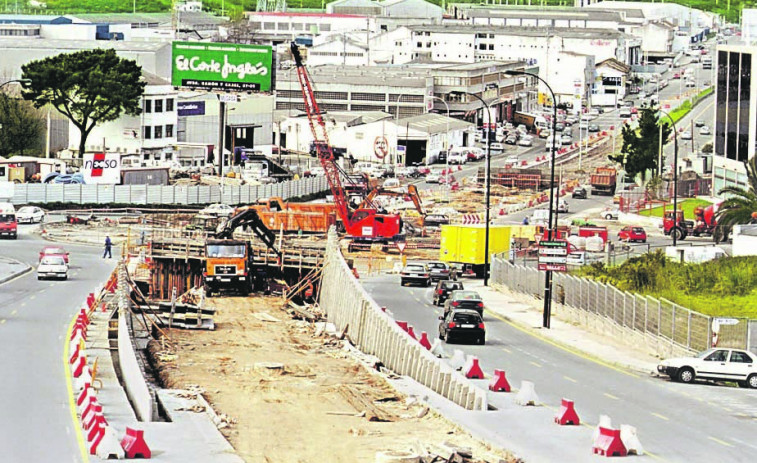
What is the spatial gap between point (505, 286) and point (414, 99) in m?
117

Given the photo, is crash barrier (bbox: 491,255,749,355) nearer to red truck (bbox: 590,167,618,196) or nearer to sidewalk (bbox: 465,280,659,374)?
sidewalk (bbox: 465,280,659,374)

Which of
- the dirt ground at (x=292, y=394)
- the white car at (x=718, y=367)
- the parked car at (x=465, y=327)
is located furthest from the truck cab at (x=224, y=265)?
the white car at (x=718, y=367)

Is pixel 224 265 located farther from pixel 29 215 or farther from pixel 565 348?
pixel 29 215

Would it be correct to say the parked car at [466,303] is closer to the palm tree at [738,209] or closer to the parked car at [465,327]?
the parked car at [465,327]

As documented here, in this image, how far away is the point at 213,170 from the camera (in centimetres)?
14575

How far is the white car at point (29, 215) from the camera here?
367 feet

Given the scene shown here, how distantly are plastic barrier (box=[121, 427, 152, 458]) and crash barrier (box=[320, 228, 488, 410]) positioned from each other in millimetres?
9832

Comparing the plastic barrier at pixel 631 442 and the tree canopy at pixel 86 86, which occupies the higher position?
the tree canopy at pixel 86 86

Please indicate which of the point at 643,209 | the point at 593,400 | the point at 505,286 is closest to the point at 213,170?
the point at 643,209

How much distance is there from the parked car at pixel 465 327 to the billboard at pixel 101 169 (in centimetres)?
6899

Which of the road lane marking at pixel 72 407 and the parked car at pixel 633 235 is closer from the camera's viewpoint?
the road lane marking at pixel 72 407

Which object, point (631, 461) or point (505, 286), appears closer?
point (631, 461)

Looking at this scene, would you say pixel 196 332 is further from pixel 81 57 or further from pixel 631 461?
pixel 81 57

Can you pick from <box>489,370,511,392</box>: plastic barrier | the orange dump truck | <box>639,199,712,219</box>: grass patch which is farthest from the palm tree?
<box>489,370,511,392</box>: plastic barrier
